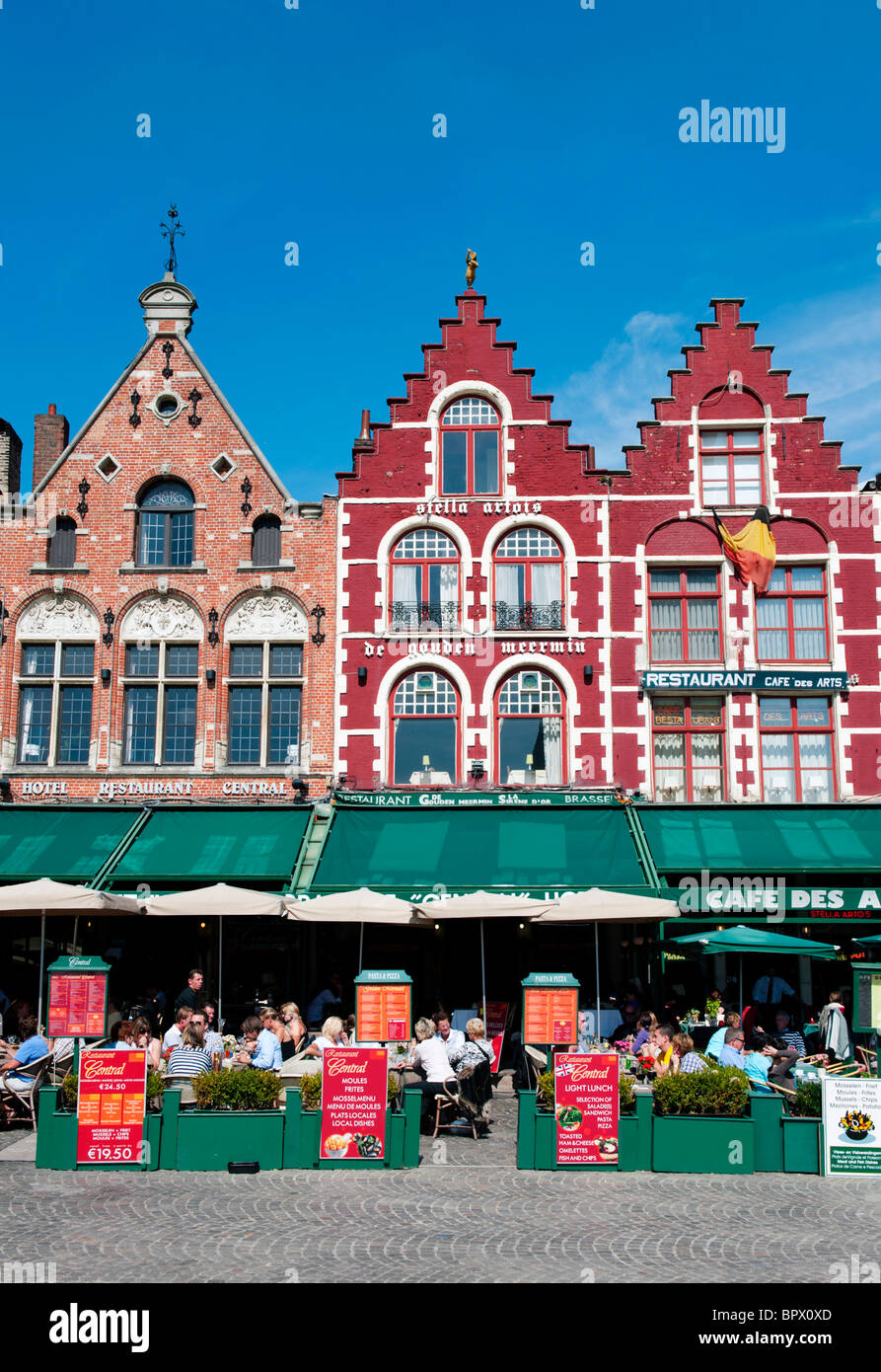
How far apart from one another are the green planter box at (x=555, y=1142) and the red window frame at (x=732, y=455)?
14684mm

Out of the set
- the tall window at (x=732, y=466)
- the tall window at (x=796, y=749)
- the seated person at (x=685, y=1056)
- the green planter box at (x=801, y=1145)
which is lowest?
the green planter box at (x=801, y=1145)

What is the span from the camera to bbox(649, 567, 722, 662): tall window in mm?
25062

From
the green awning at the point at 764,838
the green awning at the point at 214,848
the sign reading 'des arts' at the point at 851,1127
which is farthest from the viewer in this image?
the green awning at the point at 214,848

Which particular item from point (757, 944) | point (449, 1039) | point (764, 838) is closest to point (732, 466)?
point (764, 838)

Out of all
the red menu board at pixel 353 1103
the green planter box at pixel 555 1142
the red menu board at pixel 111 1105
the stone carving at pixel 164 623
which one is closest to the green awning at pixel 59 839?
the stone carving at pixel 164 623

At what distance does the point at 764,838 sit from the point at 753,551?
5.75 meters

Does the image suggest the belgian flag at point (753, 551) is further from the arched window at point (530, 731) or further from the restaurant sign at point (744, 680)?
the arched window at point (530, 731)

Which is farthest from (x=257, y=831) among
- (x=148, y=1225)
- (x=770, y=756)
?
(x=148, y=1225)

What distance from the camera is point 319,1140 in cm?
1370

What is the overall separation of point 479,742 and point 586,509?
5097mm

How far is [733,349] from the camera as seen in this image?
2592 centimetres

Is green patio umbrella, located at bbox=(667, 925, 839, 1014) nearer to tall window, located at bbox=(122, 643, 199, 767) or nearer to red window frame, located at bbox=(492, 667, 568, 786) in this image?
red window frame, located at bbox=(492, 667, 568, 786)

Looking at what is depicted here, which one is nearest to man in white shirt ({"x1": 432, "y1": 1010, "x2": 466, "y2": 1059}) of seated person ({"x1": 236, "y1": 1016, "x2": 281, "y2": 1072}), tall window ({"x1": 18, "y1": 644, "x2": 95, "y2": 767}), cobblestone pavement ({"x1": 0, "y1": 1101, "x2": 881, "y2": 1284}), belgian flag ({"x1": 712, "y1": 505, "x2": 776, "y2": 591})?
seated person ({"x1": 236, "y1": 1016, "x2": 281, "y2": 1072})

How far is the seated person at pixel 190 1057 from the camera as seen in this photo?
15.6 metres
